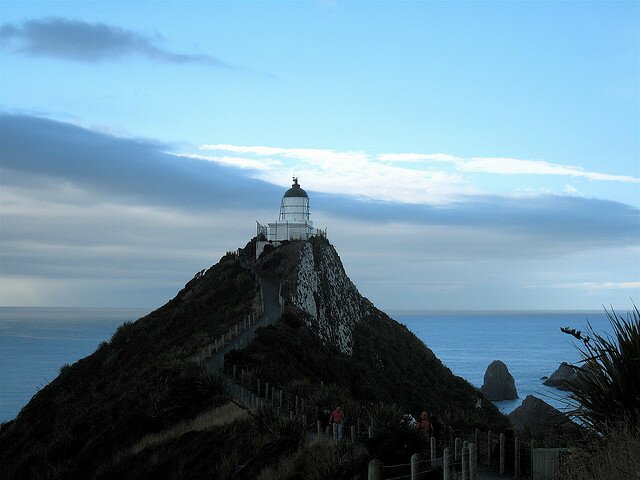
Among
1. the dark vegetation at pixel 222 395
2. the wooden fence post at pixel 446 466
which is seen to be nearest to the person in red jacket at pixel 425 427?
the dark vegetation at pixel 222 395

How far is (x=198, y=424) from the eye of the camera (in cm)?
2342

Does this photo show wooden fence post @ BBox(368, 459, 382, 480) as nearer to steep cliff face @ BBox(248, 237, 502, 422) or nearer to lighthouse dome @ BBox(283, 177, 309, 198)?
steep cliff face @ BBox(248, 237, 502, 422)

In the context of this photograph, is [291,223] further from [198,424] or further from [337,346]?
[198,424]

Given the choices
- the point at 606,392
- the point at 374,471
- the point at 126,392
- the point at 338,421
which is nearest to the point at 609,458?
the point at 606,392

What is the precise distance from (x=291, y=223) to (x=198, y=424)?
4908 cm

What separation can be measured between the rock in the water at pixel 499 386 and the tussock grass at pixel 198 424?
7466 centimetres

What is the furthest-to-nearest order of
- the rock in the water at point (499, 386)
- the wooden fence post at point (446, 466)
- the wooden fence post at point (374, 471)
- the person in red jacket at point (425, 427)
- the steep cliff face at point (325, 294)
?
the rock in the water at point (499, 386)
the steep cliff face at point (325, 294)
the person in red jacket at point (425, 427)
the wooden fence post at point (446, 466)
the wooden fence post at point (374, 471)

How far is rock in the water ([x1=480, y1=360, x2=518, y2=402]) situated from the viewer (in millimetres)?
94250

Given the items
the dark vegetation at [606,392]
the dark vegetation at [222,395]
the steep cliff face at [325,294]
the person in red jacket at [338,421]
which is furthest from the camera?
the steep cliff face at [325,294]

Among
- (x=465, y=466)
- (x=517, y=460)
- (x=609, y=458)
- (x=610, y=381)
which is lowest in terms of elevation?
(x=517, y=460)

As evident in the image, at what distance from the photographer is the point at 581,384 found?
13.1 meters

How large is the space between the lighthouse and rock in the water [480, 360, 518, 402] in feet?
119

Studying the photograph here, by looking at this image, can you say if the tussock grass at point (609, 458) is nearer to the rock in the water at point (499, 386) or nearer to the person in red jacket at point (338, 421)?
the person in red jacket at point (338, 421)

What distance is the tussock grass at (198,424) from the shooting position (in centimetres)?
2248
